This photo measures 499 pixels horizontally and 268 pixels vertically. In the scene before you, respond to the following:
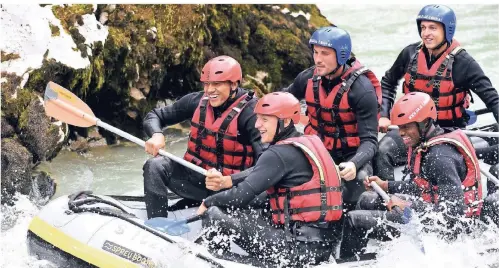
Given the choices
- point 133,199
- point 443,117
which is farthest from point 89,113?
point 443,117

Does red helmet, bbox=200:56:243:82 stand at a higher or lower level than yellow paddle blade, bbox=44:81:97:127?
higher

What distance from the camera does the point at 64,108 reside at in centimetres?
781

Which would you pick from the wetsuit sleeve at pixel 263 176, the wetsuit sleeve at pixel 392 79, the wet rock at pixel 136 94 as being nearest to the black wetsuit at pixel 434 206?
the wetsuit sleeve at pixel 263 176

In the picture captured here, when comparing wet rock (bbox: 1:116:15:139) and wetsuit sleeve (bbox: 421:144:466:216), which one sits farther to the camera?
wet rock (bbox: 1:116:15:139)

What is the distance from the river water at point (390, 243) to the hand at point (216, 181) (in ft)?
3.82

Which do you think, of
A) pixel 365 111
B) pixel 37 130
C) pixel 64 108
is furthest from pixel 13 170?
pixel 365 111

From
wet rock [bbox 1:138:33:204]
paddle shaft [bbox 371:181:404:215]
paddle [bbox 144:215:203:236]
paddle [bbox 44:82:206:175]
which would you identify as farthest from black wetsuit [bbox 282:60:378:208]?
wet rock [bbox 1:138:33:204]

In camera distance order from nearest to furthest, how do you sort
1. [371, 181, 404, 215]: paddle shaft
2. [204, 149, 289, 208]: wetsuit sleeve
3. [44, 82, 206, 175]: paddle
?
[204, 149, 289, 208]: wetsuit sleeve, [371, 181, 404, 215]: paddle shaft, [44, 82, 206, 175]: paddle

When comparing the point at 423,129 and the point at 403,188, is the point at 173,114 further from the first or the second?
the point at 423,129

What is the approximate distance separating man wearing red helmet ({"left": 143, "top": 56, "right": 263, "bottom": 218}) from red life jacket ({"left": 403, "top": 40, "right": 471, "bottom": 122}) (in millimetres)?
1526

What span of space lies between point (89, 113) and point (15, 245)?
123cm

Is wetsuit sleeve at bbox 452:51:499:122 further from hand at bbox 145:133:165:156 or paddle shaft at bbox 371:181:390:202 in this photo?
hand at bbox 145:133:165:156

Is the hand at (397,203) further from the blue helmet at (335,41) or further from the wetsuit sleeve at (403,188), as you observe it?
the blue helmet at (335,41)

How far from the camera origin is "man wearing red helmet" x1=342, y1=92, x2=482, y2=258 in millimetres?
6129
